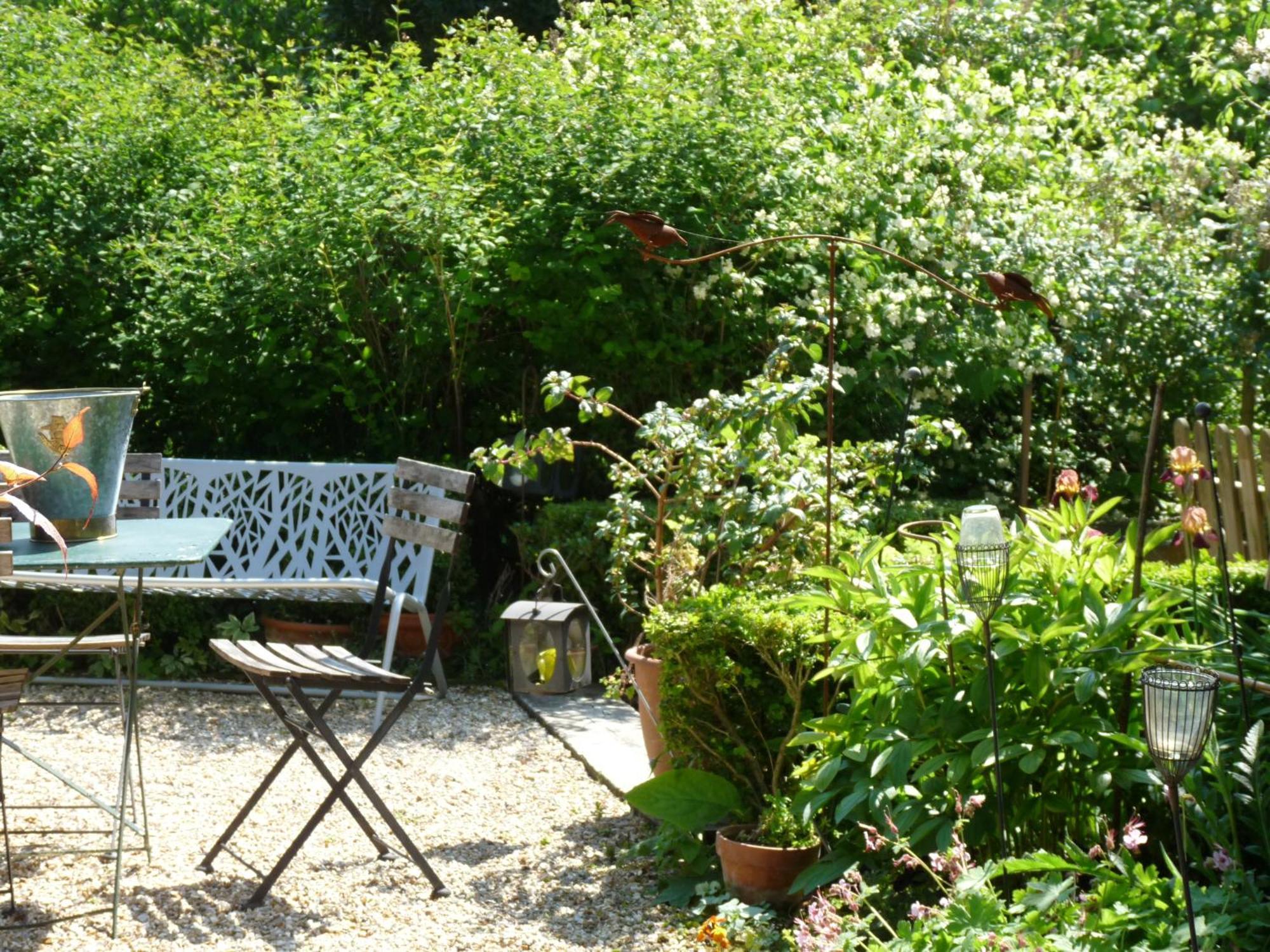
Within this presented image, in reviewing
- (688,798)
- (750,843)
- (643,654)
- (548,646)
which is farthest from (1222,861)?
(548,646)

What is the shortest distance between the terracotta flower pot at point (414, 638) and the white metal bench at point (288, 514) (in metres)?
0.09

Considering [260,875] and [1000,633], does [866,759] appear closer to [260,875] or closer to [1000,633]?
[1000,633]

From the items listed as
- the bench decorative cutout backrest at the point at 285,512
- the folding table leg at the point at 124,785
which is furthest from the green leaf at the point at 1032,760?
the bench decorative cutout backrest at the point at 285,512

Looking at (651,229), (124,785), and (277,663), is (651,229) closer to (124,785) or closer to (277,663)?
(277,663)

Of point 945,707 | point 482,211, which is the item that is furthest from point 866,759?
point 482,211

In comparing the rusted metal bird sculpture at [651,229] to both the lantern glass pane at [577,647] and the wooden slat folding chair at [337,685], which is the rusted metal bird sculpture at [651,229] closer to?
the wooden slat folding chair at [337,685]

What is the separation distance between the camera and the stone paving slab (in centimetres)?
464

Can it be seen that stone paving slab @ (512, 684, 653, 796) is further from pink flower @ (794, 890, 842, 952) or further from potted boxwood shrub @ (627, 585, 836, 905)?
pink flower @ (794, 890, 842, 952)

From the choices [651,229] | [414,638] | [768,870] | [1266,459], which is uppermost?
[651,229]

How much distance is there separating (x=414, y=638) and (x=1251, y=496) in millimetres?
3926

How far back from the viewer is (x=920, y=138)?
291 inches

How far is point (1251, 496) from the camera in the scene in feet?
20.9

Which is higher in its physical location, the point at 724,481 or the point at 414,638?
the point at 724,481

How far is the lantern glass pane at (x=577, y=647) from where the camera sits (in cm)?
445
